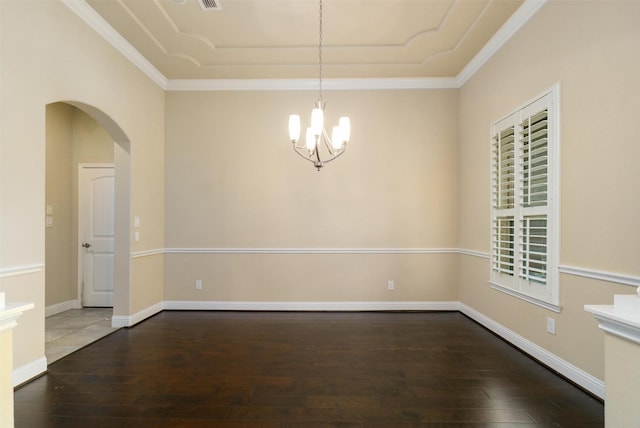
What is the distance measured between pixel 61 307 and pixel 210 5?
4.54m

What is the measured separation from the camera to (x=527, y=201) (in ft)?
10.2

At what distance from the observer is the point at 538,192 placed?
2.94 metres

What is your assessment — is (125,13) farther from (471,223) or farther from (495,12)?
(471,223)

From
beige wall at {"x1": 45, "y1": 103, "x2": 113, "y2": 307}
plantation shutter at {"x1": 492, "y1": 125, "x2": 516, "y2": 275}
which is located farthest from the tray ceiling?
beige wall at {"x1": 45, "y1": 103, "x2": 113, "y2": 307}

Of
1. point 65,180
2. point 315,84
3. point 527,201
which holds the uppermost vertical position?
point 315,84

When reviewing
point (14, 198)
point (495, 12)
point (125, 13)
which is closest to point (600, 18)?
point (495, 12)

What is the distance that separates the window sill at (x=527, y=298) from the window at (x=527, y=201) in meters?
0.01

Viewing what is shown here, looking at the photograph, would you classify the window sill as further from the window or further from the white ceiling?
the white ceiling

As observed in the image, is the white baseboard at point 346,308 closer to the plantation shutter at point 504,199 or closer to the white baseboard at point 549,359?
the white baseboard at point 549,359

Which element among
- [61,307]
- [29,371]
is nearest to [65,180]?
[61,307]

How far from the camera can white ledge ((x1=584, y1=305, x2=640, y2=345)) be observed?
4.26ft

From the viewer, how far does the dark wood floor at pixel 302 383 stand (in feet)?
6.97

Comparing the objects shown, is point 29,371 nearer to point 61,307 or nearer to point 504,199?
point 61,307

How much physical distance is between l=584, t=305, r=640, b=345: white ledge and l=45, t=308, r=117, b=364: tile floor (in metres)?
4.14
